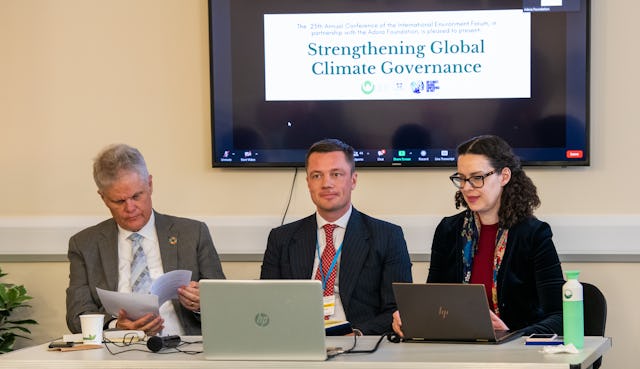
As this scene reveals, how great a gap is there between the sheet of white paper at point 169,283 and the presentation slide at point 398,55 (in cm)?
148

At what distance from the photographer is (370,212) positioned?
5.45 metres

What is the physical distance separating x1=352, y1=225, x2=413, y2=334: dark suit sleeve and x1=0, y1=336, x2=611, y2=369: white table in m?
0.90

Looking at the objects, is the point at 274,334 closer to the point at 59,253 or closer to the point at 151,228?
the point at 151,228

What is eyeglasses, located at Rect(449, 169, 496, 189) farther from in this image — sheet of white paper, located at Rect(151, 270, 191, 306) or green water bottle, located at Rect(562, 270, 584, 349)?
sheet of white paper, located at Rect(151, 270, 191, 306)

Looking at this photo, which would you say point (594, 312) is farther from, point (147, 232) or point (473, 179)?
point (147, 232)

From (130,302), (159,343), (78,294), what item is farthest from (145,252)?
(159,343)

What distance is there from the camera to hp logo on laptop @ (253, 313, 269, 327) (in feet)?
10.8

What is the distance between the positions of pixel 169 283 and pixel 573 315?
1.65 metres

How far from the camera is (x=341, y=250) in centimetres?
466

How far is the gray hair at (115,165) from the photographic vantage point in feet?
15.3

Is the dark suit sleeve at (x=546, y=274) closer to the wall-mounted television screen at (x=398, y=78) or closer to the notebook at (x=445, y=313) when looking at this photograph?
the notebook at (x=445, y=313)

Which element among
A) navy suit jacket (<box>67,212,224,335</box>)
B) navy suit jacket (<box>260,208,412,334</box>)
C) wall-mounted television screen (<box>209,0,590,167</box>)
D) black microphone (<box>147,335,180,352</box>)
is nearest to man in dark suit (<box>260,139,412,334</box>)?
navy suit jacket (<box>260,208,412,334</box>)

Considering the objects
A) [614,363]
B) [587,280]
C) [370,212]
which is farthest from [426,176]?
[614,363]

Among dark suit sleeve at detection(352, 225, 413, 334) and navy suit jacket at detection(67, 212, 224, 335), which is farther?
navy suit jacket at detection(67, 212, 224, 335)
